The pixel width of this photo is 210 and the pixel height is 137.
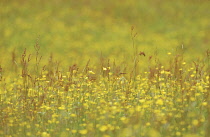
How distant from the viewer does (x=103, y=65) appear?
7562 millimetres

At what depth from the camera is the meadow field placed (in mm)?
4402

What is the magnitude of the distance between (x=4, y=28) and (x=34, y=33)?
1.08m

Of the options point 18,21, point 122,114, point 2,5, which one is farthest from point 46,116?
point 2,5

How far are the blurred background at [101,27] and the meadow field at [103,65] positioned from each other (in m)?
0.03

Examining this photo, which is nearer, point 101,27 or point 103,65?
point 103,65

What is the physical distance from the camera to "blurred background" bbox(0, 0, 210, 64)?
11391mm

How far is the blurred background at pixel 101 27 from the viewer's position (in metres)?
11.4

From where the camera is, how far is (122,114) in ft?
15.0

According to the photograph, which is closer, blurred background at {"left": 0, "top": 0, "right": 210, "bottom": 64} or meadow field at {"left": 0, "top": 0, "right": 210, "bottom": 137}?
meadow field at {"left": 0, "top": 0, "right": 210, "bottom": 137}

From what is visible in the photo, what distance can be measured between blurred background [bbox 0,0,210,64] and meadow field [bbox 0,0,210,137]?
0.11 ft

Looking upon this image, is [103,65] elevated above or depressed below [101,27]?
below

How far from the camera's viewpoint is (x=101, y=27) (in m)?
13.3

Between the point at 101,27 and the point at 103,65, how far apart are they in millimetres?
5918

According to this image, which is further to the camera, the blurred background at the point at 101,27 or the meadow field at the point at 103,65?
the blurred background at the point at 101,27
